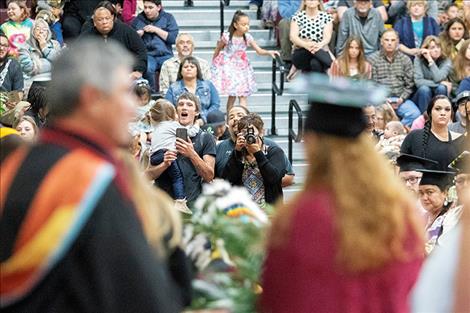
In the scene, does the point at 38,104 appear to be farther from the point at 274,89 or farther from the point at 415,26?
the point at 415,26

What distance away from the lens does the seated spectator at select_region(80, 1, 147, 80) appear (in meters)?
13.9

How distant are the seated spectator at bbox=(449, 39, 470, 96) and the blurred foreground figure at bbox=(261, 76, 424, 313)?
10389 mm

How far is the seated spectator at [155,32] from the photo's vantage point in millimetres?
14739

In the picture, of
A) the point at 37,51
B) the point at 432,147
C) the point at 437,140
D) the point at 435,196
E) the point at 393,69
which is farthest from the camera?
the point at 393,69

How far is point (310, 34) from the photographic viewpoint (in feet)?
49.0

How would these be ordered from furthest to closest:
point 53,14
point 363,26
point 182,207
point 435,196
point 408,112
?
1. point 363,26
2. point 53,14
3. point 408,112
4. point 435,196
5. point 182,207

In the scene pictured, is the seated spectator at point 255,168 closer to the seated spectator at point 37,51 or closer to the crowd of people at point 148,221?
the seated spectator at point 37,51

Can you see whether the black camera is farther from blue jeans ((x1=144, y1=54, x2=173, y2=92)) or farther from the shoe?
blue jeans ((x1=144, y1=54, x2=173, y2=92))

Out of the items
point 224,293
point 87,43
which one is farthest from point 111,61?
point 224,293

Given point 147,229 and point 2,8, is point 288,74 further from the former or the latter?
point 147,229

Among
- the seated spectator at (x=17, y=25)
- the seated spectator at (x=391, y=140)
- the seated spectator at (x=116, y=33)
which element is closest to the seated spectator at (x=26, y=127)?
the seated spectator at (x=391, y=140)

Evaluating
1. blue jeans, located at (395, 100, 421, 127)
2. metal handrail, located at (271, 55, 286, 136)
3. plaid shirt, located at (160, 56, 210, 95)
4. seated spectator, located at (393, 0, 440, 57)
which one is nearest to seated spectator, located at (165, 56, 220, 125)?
plaid shirt, located at (160, 56, 210, 95)

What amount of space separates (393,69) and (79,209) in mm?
10766

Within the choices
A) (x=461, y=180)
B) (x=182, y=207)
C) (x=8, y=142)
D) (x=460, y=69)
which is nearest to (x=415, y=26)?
(x=460, y=69)
